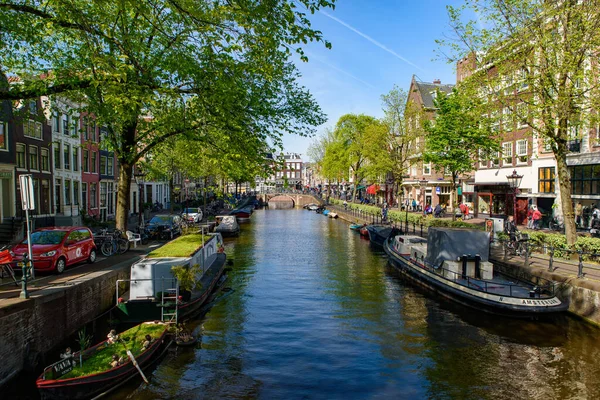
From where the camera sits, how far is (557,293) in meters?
16.9

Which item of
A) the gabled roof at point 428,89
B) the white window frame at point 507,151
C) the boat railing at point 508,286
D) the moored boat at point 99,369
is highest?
the gabled roof at point 428,89

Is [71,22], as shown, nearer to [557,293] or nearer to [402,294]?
[402,294]

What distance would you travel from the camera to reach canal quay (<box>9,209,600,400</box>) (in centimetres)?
1132

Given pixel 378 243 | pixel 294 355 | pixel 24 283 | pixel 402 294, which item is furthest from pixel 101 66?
pixel 378 243

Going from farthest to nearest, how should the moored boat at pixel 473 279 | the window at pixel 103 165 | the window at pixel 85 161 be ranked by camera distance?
the window at pixel 103 165
the window at pixel 85 161
the moored boat at pixel 473 279

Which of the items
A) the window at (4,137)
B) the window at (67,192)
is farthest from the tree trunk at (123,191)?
the window at (67,192)

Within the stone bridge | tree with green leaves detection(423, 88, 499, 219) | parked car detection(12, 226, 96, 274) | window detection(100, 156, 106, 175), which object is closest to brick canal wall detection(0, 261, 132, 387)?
parked car detection(12, 226, 96, 274)

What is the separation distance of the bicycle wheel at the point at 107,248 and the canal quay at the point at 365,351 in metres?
6.31

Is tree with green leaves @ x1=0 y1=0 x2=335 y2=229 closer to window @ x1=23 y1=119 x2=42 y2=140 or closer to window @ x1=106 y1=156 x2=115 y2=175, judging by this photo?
window @ x1=23 y1=119 x2=42 y2=140

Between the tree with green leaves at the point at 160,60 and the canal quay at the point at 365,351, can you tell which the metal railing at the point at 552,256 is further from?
the tree with green leaves at the point at 160,60

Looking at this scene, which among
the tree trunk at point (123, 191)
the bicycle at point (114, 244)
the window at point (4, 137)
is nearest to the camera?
the bicycle at point (114, 244)

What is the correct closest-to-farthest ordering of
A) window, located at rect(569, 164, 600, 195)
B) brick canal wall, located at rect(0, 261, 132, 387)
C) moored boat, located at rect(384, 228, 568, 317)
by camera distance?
brick canal wall, located at rect(0, 261, 132, 387) → moored boat, located at rect(384, 228, 568, 317) → window, located at rect(569, 164, 600, 195)

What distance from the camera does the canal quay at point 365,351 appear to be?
37.1 feet

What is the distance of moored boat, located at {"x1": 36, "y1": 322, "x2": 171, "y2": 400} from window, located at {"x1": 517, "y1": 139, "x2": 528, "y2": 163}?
33931mm
